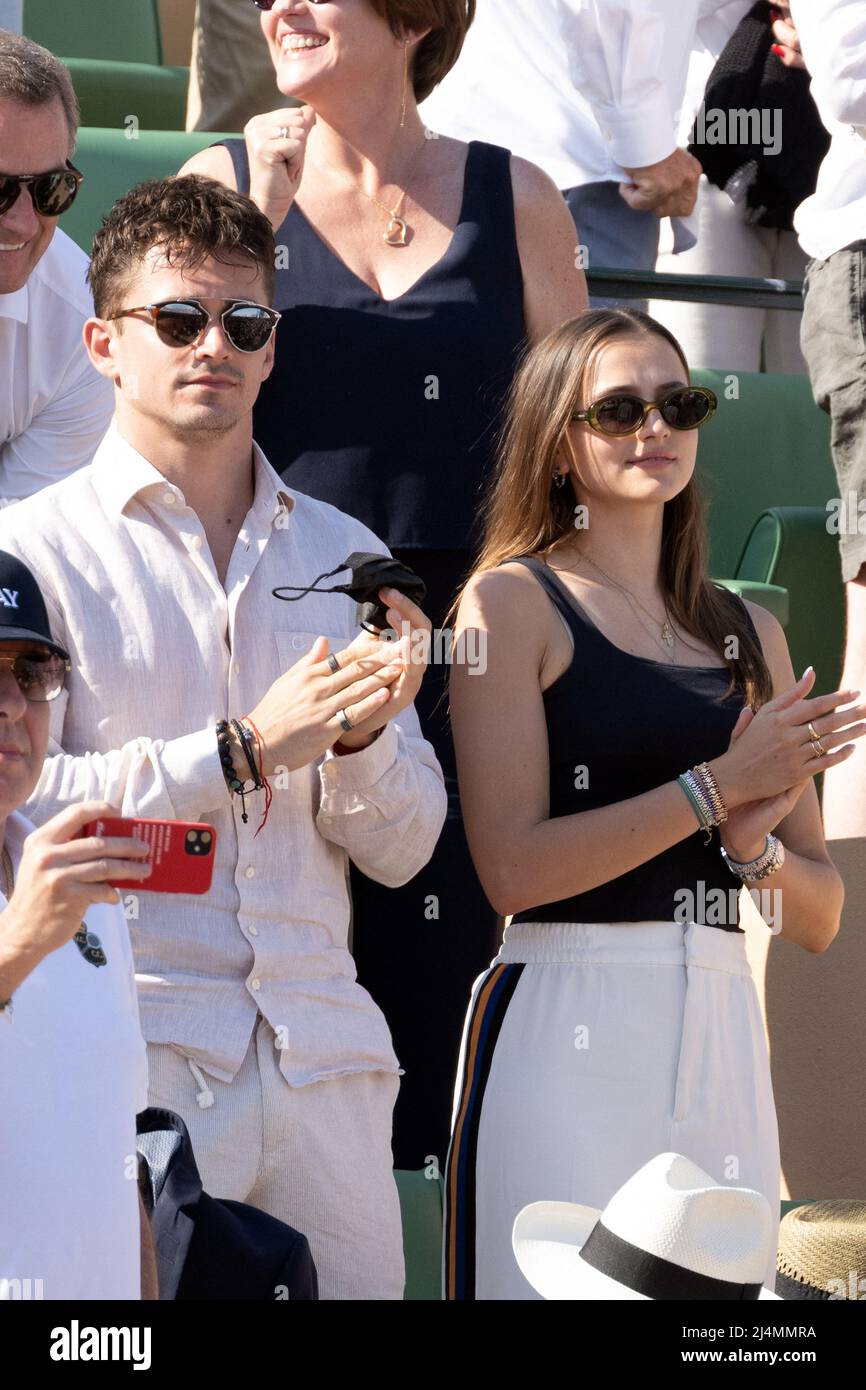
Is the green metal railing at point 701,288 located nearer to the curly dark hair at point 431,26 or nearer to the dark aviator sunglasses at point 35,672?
the curly dark hair at point 431,26

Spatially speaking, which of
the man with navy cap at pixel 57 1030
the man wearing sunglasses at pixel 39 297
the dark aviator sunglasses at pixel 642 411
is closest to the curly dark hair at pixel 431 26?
the man wearing sunglasses at pixel 39 297

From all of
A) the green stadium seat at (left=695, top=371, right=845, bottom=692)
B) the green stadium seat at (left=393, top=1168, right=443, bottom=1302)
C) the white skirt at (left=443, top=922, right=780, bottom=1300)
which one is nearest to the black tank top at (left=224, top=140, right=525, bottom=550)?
the white skirt at (left=443, top=922, right=780, bottom=1300)

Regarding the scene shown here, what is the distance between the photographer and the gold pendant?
3602 mm

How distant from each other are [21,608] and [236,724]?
548 mm

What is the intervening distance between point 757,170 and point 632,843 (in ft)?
9.42

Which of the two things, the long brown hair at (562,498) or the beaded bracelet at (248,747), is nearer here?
the beaded bracelet at (248,747)

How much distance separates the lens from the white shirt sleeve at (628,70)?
4945 mm

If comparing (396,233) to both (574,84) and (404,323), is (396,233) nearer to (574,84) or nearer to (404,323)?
(404,323)

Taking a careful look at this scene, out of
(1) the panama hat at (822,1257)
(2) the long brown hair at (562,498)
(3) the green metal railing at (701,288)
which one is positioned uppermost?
(3) the green metal railing at (701,288)

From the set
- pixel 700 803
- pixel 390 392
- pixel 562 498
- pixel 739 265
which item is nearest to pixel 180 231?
pixel 390 392

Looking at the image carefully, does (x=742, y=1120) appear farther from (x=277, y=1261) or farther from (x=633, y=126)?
(x=633, y=126)

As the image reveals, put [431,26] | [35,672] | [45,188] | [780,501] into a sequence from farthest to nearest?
1. [780,501]
2. [431,26]
3. [45,188]
4. [35,672]

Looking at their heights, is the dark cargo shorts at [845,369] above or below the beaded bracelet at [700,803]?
above

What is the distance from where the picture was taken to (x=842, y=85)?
3.78m
